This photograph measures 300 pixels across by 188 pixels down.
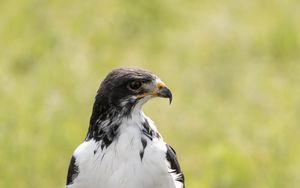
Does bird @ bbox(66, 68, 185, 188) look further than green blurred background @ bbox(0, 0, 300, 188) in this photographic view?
No

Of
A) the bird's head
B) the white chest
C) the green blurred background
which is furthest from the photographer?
the green blurred background

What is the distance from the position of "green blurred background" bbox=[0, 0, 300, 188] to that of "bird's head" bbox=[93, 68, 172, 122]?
10.3 ft

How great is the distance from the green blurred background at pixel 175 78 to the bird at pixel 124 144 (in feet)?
10.1

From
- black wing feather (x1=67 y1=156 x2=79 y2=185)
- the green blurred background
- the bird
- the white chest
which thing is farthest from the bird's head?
the green blurred background

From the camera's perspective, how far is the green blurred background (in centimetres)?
1054

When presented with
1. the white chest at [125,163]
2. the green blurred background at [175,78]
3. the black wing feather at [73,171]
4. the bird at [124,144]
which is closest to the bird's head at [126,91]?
the bird at [124,144]

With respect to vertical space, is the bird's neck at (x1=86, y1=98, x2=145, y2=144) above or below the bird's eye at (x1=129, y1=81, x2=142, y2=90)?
below

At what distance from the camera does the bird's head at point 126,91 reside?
22.9ft

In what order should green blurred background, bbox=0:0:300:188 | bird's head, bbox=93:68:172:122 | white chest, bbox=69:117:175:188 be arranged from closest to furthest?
white chest, bbox=69:117:175:188 → bird's head, bbox=93:68:172:122 → green blurred background, bbox=0:0:300:188

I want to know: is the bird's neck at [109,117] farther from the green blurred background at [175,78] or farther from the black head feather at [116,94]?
the green blurred background at [175,78]

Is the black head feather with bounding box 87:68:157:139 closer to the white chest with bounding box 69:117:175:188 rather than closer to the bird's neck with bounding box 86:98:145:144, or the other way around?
the bird's neck with bounding box 86:98:145:144

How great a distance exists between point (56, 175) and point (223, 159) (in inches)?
65.0

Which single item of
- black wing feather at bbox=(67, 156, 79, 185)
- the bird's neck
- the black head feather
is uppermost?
the black head feather

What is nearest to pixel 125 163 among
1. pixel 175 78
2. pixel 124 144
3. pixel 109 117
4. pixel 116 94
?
pixel 124 144
